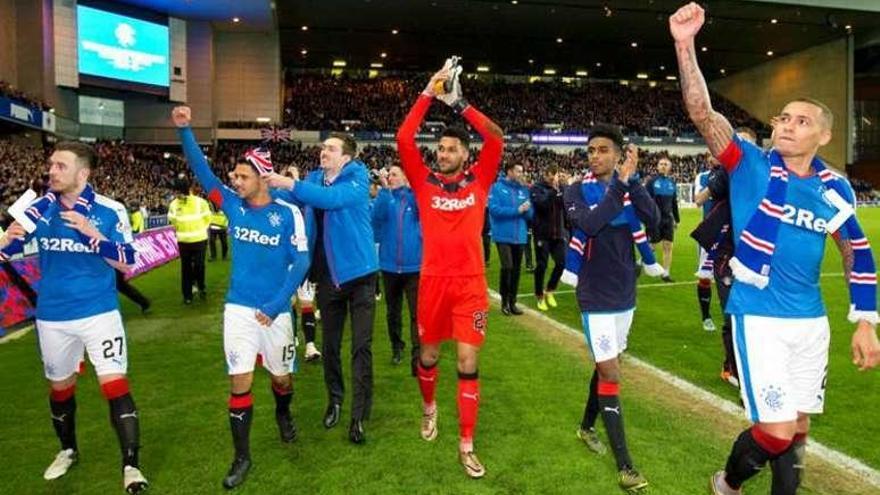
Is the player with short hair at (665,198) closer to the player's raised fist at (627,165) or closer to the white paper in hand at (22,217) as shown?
the player's raised fist at (627,165)

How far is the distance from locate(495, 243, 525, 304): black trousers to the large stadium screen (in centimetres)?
3046

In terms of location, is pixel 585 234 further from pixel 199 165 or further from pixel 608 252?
pixel 199 165

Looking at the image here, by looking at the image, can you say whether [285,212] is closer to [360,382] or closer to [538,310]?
[360,382]

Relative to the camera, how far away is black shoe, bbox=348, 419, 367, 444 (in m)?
5.49

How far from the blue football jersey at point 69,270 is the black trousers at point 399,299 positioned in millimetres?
3547

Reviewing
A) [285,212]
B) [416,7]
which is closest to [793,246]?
[285,212]

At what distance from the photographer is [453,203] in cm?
502

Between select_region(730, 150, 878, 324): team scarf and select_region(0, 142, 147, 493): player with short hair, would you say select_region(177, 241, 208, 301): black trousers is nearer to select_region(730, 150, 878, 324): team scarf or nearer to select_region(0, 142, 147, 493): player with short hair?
select_region(0, 142, 147, 493): player with short hair

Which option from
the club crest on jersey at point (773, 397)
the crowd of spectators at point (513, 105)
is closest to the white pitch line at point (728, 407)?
the club crest on jersey at point (773, 397)

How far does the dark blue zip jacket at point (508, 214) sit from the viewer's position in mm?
10734

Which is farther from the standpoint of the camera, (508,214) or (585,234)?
(508,214)

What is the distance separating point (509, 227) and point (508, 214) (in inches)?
8.3

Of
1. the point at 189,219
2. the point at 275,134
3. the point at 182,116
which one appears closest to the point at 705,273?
the point at 182,116

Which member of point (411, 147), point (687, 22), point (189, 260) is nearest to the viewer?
point (687, 22)
